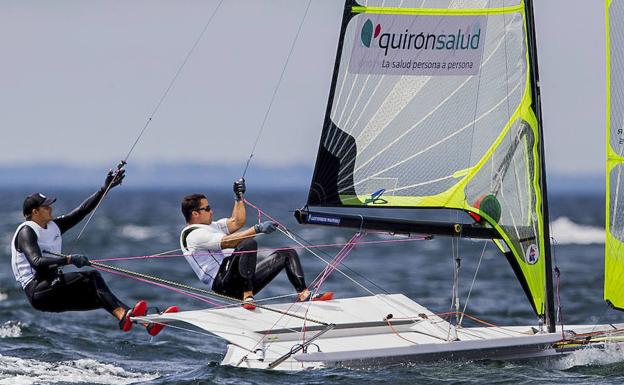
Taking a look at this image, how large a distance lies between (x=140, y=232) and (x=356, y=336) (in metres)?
33.1

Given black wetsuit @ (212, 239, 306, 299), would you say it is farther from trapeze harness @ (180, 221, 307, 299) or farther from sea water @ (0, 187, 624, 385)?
sea water @ (0, 187, 624, 385)

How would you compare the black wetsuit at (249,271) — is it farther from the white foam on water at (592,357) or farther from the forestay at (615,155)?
the forestay at (615,155)

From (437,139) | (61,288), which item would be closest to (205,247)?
(61,288)

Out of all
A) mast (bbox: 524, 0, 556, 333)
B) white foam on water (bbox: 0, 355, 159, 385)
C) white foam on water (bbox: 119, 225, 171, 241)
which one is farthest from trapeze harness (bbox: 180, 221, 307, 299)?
white foam on water (bbox: 119, 225, 171, 241)

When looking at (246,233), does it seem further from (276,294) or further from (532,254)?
(276,294)

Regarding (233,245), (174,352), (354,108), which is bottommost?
(174,352)

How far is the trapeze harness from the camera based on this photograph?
9.43 metres

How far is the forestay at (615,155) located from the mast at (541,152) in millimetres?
499

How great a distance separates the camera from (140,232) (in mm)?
41875

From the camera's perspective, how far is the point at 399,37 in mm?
9391

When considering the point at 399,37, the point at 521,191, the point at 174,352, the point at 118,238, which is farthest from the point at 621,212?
the point at 118,238

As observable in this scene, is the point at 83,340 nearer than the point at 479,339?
No

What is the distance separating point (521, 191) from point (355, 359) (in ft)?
6.73

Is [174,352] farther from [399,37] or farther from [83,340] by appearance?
[399,37]
